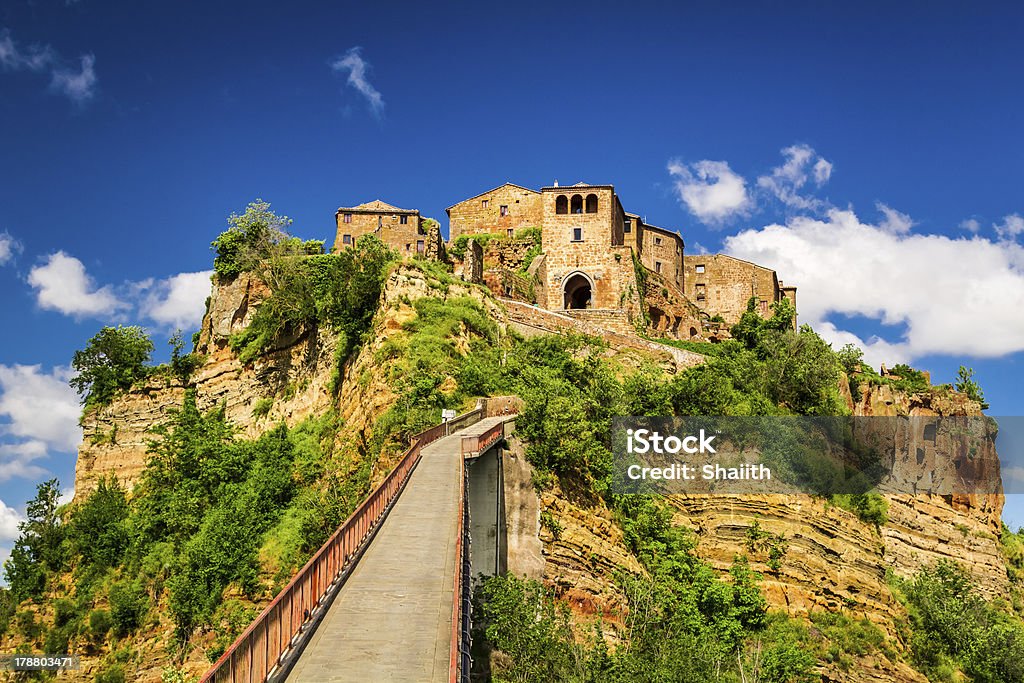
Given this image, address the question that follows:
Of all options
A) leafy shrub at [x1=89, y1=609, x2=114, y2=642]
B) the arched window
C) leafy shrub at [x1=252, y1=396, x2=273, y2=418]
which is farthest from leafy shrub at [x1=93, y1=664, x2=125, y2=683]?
the arched window

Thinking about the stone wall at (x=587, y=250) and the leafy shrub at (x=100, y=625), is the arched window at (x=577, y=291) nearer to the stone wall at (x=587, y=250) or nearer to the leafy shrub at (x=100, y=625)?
the stone wall at (x=587, y=250)

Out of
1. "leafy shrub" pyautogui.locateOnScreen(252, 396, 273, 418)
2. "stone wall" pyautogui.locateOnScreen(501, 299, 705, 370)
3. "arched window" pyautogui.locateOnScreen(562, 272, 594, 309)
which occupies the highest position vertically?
"arched window" pyautogui.locateOnScreen(562, 272, 594, 309)

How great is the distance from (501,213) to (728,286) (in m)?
20.2

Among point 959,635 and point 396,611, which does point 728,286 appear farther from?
point 396,611

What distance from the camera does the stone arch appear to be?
53156mm

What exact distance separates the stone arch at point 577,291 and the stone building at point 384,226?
36.2 feet

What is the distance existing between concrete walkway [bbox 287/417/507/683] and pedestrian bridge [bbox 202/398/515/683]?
0.05ft

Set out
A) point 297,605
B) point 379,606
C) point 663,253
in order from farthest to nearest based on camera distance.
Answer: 1. point 663,253
2. point 379,606
3. point 297,605

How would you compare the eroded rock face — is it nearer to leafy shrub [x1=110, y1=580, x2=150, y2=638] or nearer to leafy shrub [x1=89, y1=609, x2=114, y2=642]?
leafy shrub [x1=110, y1=580, x2=150, y2=638]

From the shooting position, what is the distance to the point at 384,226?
57.5 m

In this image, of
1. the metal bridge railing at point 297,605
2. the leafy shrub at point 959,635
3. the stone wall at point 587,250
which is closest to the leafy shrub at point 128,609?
the metal bridge railing at point 297,605

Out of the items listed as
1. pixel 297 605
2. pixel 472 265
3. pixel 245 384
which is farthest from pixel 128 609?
pixel 297 605

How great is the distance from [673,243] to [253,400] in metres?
36.0

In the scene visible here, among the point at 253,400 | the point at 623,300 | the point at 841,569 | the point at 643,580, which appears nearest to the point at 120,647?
the point at 253,400
